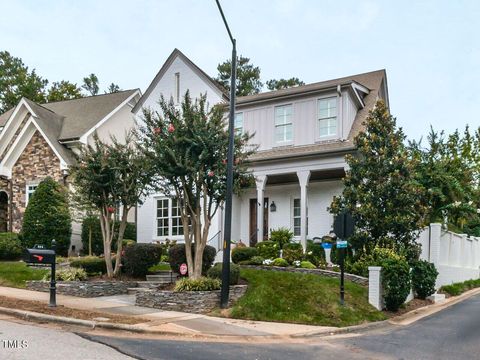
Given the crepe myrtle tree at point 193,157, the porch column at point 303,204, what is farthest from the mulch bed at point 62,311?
the porch column at point 303,204

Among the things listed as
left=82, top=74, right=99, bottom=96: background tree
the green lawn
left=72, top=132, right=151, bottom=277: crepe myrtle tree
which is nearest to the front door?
left=72, top=132, right=151, bottom=277: crepe myrtle tree

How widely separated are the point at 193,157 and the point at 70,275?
5740 millimetres

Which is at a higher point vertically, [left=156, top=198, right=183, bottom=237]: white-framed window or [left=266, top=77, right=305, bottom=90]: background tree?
[left=266, top=77, right=305, bottom=90]: background tree

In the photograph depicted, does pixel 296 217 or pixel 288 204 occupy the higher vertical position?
pixel 288 204

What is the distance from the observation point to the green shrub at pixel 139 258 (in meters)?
18.3

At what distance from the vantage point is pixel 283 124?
23.5 metres

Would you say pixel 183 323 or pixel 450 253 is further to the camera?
pixel 450 253

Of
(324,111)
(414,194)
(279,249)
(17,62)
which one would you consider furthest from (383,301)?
(17,62)

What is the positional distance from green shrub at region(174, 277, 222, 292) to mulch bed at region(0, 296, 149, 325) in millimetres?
2272

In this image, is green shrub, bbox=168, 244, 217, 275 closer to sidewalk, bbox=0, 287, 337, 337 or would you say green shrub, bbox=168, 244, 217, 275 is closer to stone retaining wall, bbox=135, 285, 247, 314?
sidewalk, bbox=0, 287, 337, 337

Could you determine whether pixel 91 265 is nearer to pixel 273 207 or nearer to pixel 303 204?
pixel 303 204

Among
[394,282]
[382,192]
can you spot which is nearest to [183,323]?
[394,282]

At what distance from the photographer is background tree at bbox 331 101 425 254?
17.9 metres

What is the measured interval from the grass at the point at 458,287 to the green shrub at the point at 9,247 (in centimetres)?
1687
